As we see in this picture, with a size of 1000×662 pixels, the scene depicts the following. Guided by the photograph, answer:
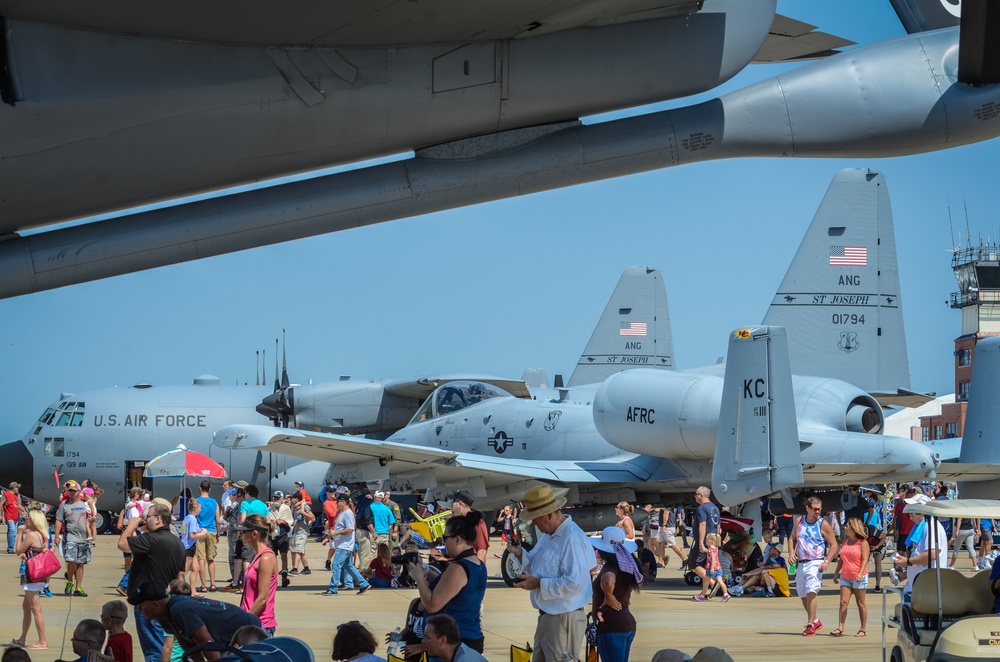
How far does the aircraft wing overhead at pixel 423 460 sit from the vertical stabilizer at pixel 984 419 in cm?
530

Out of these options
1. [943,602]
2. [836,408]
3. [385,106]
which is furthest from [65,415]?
[385,106]

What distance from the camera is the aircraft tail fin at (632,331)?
33531 mm

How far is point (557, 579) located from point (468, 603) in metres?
0.70

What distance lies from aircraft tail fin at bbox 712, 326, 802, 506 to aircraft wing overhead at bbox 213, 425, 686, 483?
4014 mm

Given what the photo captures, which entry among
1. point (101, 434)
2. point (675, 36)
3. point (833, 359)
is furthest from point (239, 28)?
point (101, 434)

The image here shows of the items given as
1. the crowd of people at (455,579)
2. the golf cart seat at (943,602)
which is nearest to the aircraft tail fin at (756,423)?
the crowd of people at (455,579)

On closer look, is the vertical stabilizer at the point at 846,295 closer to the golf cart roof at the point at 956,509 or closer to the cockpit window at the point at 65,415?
the golf cart roof at the point at 956,509

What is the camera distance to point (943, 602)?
27.8ft

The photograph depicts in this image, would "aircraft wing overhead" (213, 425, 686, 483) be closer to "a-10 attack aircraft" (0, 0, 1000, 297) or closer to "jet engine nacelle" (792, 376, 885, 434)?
"jet engine nacelle" (792, 376, 885, 434)

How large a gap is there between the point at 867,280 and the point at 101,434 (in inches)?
784

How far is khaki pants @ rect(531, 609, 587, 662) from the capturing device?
7.18 m

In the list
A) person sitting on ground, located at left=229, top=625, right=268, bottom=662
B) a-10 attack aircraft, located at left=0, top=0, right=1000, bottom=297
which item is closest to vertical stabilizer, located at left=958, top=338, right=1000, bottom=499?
a-10 attack aircraft, located at left=0, top=0, right=1000, bottom=297

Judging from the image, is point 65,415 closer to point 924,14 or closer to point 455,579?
point 455,579

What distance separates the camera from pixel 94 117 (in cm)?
550
